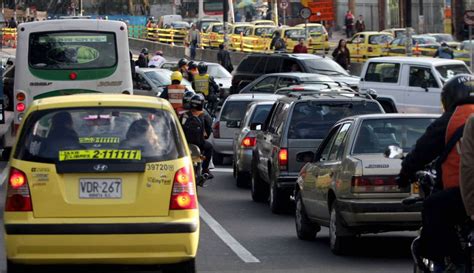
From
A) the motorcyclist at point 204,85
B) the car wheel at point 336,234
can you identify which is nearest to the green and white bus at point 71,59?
the motorcyclist at point 204,85

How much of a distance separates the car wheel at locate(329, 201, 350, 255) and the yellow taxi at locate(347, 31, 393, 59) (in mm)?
43198

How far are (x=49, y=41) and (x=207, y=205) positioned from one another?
20.8ft

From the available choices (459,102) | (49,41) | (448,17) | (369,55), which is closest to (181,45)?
(448,17)

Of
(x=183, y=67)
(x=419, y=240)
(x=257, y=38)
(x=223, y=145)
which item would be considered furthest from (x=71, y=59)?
(x=257, y=38)

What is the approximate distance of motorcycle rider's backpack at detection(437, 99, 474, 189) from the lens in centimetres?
796

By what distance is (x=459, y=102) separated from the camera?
27.6ft

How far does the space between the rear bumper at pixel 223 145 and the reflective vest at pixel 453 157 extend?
57.6ft

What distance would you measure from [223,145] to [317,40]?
3912cm

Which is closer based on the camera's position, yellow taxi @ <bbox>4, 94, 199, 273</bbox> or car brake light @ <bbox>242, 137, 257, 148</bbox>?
yellow taxi @ <bbox>4, 94, 199, 273</bbox>

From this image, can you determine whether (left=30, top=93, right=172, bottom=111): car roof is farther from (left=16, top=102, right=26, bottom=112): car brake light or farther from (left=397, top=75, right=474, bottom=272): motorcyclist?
(left=16, top=102, right=26, bottom=112): car brake light

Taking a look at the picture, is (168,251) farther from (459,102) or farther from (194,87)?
(194,87)

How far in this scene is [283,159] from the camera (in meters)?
17.0

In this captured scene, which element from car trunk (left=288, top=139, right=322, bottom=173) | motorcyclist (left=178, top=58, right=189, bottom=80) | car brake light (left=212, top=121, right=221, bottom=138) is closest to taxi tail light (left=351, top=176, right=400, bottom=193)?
car trunk (left=288, top=139, right=322, bottom=173)

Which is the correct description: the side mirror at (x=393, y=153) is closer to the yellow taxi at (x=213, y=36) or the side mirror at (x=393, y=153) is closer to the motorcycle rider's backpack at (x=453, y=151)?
the motorcycle rider's backpack at (x=453, y=151)
